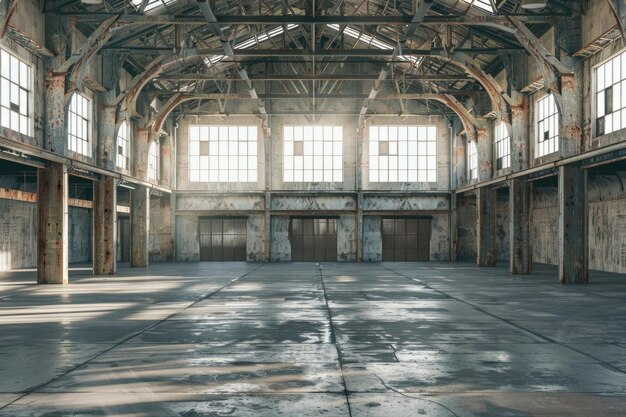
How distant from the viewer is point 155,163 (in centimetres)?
3522

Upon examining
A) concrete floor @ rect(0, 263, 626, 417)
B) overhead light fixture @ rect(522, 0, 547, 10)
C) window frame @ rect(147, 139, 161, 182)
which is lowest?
concrete floor @ rect(0, 263, 626, 417)

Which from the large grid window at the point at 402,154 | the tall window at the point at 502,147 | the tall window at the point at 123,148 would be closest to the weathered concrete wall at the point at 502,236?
the large grid window at the point at 402,154

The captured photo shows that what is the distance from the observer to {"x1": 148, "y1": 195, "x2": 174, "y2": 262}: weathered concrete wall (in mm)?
36812

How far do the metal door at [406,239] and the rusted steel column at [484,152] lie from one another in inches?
260

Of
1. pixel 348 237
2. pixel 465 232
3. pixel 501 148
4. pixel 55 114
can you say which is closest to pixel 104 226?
pixel 55 114

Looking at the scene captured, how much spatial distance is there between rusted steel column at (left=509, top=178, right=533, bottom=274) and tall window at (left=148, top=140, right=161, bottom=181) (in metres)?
18.9

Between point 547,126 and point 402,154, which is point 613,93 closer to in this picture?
point 547,126

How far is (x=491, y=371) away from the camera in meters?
6.96

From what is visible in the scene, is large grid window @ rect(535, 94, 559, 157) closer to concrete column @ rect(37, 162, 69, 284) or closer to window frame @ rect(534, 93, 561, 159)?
window frame @ rect(534, 93, 561, 159)

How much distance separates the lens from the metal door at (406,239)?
3750 centimetres

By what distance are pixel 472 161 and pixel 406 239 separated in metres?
5.96

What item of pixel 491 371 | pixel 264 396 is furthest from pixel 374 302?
pixel 264 396

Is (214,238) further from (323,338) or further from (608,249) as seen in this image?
(323,338)

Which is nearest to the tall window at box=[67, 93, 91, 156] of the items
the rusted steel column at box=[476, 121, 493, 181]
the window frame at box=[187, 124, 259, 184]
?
the window frame at box=[187, 124, 259, 184]
